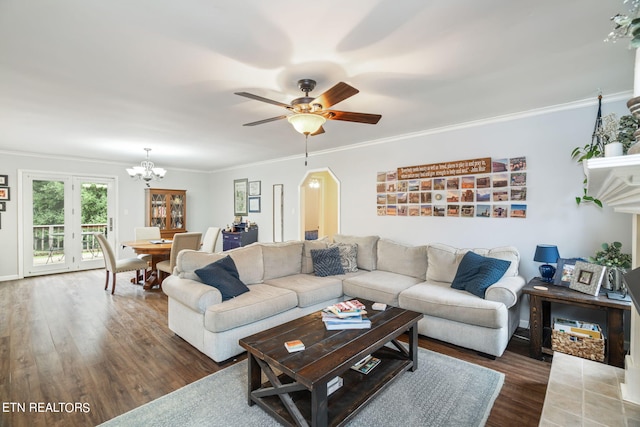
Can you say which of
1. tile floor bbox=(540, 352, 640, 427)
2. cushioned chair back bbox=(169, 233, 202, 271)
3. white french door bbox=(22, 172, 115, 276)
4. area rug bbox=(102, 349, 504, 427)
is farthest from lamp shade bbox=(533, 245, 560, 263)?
white french door bbox=(22, 172, 115, 276)

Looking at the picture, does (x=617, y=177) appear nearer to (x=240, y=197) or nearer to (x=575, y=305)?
(x=575, y=305)

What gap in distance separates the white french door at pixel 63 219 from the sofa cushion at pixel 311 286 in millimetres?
5219

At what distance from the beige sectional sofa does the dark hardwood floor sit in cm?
18

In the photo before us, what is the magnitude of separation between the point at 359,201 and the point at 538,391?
3302 mm

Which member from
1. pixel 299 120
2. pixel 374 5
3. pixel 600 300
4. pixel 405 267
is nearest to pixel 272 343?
pixel 299 120

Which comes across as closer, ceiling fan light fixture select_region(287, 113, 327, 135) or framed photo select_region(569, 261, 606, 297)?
ceiling fan light fixture select_region(287, 113, 327, 135)

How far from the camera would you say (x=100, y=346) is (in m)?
2.89

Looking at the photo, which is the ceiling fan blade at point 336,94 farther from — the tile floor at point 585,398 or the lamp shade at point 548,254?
the lamp shade at point 548,254

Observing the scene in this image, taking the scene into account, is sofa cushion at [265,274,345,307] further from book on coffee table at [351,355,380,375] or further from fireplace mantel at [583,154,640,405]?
fireplace mantel at [583,154,640,405]

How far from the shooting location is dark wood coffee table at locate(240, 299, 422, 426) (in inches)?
66.1

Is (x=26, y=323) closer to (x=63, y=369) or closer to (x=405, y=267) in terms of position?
(x=63, y=369)

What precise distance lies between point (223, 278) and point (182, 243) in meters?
2.07

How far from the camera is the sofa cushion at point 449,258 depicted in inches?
127

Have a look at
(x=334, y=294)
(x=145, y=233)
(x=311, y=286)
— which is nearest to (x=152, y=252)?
(x=145, y=233)
